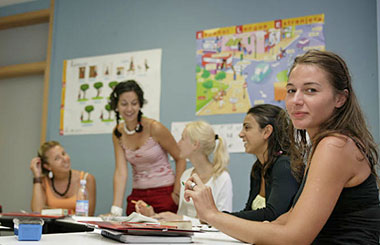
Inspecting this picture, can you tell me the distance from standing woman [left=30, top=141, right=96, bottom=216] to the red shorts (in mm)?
456

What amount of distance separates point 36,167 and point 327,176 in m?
2.55

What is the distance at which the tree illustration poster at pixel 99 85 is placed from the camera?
3.66 metres

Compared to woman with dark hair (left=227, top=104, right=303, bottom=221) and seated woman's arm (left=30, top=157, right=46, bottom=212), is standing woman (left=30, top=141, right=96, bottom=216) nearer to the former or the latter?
seated woman's arm (left=30, top=157, right=46, bottom=212)

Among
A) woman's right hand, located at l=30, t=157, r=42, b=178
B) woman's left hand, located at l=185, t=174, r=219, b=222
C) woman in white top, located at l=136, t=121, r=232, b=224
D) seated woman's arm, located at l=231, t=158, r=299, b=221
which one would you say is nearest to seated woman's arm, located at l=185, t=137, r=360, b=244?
woman's left hand, located at l=185, t=174, r=219, b=222

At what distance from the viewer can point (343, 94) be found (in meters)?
1.17

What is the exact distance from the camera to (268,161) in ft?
6.00

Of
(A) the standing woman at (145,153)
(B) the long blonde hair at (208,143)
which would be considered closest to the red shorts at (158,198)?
(A) the standing woman at (145,153)

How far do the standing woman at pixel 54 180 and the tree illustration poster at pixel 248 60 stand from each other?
104cm

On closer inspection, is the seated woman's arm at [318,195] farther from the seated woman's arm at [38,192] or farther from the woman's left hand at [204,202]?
the seated woman's arm at [38,192]

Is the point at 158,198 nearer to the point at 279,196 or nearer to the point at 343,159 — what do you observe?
the point at 279,196

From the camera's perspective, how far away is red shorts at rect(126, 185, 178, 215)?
281 cm

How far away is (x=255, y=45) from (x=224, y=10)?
1.31ft

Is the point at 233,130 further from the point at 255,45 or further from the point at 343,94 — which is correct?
the point at 343,94

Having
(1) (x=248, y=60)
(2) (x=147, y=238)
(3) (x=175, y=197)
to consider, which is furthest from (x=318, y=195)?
(1) (x=248, y=60)
